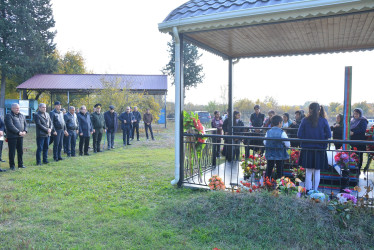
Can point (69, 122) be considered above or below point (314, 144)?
above

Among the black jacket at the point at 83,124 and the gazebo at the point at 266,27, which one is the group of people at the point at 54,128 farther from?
the gazebo at the point at 266,27

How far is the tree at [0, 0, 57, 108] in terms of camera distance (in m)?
29.9

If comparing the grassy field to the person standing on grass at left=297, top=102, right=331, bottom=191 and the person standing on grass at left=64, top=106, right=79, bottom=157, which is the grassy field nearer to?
the person standing on grass at left=297, top=102, right=331, bottom=191

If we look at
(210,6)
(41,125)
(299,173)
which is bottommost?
(299,173)

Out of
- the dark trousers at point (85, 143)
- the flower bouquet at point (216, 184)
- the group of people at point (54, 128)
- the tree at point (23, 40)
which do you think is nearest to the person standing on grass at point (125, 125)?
the group of people at point (54, 128)

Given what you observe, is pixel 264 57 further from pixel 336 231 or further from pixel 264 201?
pixel 336 231

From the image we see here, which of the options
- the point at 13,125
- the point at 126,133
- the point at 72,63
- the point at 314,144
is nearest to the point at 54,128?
the point at 13,125

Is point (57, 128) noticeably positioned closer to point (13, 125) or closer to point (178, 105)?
point (13, 125)

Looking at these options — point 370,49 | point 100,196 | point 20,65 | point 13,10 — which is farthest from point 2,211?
point 13,10

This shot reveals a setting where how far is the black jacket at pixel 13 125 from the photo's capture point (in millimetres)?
7887

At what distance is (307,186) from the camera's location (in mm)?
5137

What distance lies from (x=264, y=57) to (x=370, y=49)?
2621 millimetres

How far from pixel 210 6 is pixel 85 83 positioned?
888 inches

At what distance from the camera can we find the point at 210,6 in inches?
209
